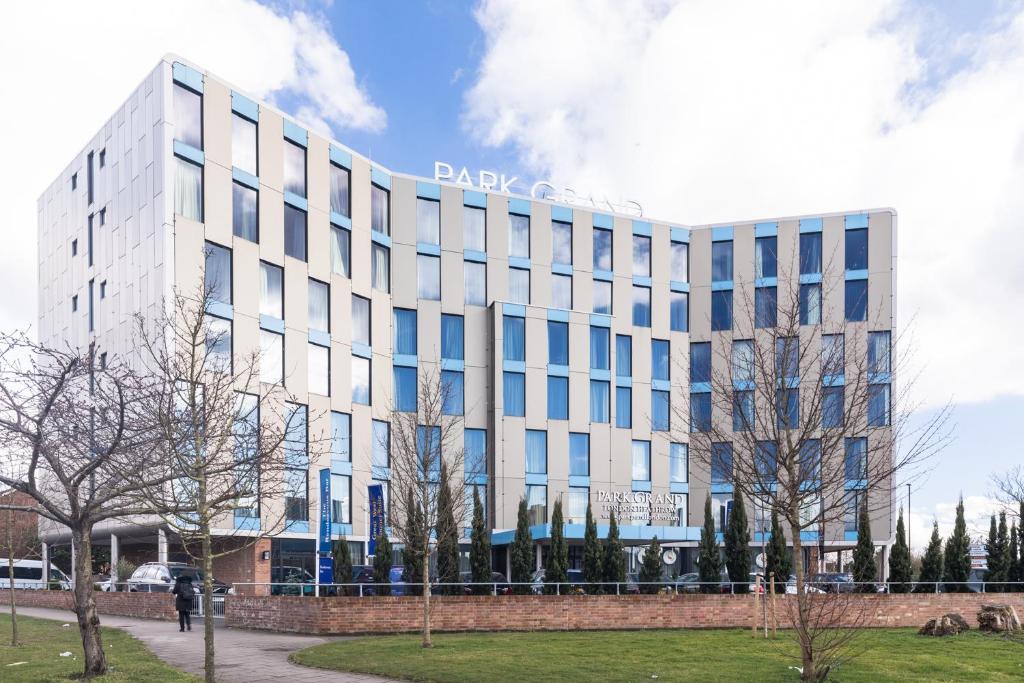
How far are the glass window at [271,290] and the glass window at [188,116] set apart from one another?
228 inches

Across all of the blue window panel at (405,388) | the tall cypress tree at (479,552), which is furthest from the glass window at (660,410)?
the tall cypress tree at (479,552)

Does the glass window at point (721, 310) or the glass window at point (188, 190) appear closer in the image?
the glass window at point (188, 190)

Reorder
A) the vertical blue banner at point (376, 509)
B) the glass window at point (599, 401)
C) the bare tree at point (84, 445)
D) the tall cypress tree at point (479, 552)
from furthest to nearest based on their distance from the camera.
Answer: the glass window at point (599, 401), the tall cypress tree at point (479, 552), the vertical blue banner at point (376, 509), the bare tree at point (84, 445)

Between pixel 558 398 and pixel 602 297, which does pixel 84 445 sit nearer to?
pixel 558 398

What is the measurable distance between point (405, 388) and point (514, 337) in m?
6.38

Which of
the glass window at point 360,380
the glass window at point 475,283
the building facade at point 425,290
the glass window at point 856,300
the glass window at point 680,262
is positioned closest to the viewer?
the building facade at point 425,290

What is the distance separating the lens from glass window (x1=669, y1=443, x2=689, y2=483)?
52688 mm

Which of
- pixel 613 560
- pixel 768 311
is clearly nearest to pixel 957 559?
pixel 613 560

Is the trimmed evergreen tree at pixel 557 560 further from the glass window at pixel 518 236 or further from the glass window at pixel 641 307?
the glass window at pixel 641 307

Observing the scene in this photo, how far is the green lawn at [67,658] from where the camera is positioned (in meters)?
15.5

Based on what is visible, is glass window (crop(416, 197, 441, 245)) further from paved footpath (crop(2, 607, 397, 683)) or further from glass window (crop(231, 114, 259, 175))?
paved footpath (crop(2, 607, 397, 683))

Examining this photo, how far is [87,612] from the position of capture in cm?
1575

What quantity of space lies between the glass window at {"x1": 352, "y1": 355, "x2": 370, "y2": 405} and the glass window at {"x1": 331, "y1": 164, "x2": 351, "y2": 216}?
7098 mm

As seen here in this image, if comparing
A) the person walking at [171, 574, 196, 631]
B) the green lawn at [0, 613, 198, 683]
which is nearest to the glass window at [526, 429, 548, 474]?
the person walking at [171, 574, 196, 631]
